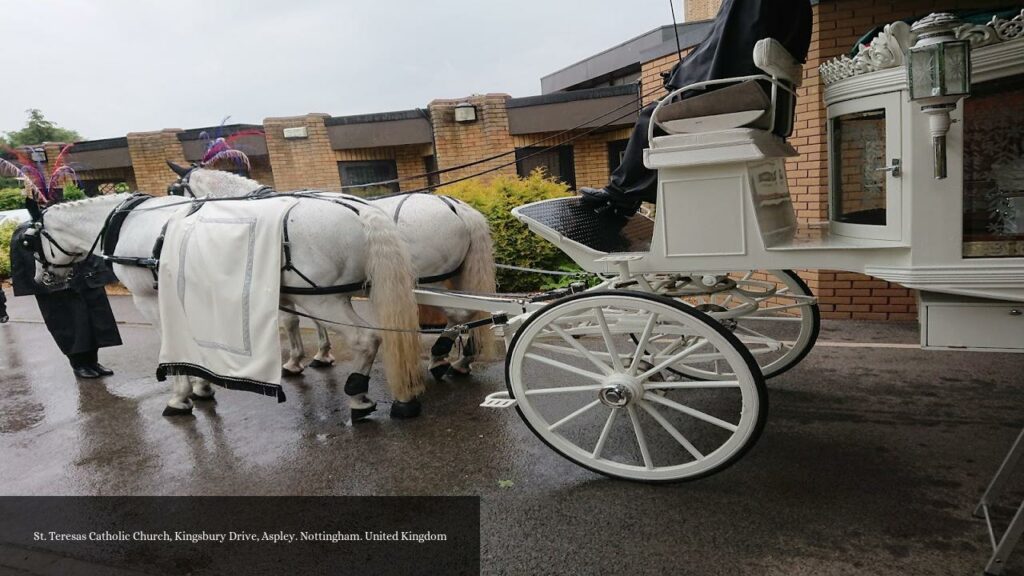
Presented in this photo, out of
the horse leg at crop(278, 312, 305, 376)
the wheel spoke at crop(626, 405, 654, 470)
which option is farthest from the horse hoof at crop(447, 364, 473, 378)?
the wheel spoke at crop(626, 405, 654, 470)

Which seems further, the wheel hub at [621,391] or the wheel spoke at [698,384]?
the wheel hub at [621,391]

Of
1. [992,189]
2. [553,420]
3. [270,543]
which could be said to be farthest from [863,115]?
[270,543]

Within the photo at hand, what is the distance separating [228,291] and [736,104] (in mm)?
2950

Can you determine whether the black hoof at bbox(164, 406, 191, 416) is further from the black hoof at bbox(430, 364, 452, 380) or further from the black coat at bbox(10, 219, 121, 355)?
the black hoof at bbox(430, 364, 452, 380)

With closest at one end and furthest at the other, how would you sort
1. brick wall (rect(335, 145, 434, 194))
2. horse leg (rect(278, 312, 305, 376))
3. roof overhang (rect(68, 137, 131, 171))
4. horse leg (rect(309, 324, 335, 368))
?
horse leg (rect(278, 312, 305, 376)) → horse leg (rect(309, 324, 335, 368)) → brick wall (rect(335, 145, 434, 194)) → roof overhang (rect(68, 137, 131, 171))

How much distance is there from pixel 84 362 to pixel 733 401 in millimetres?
5682

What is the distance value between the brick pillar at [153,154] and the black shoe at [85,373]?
26.8 ft

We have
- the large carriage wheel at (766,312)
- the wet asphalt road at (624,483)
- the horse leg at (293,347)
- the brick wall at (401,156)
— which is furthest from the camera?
the brick wall at (401,156)

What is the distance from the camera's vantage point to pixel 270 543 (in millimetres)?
2664

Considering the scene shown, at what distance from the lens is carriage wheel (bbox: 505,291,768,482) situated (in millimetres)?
2467

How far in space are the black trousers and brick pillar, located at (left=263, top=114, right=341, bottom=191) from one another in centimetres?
945

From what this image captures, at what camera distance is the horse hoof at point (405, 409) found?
12.6ft

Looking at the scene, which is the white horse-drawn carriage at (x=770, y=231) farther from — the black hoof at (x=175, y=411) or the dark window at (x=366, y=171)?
the dark window at (x=366, y=171)

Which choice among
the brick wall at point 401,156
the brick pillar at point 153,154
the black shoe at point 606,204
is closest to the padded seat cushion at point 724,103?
the black shoe at point 606,204
